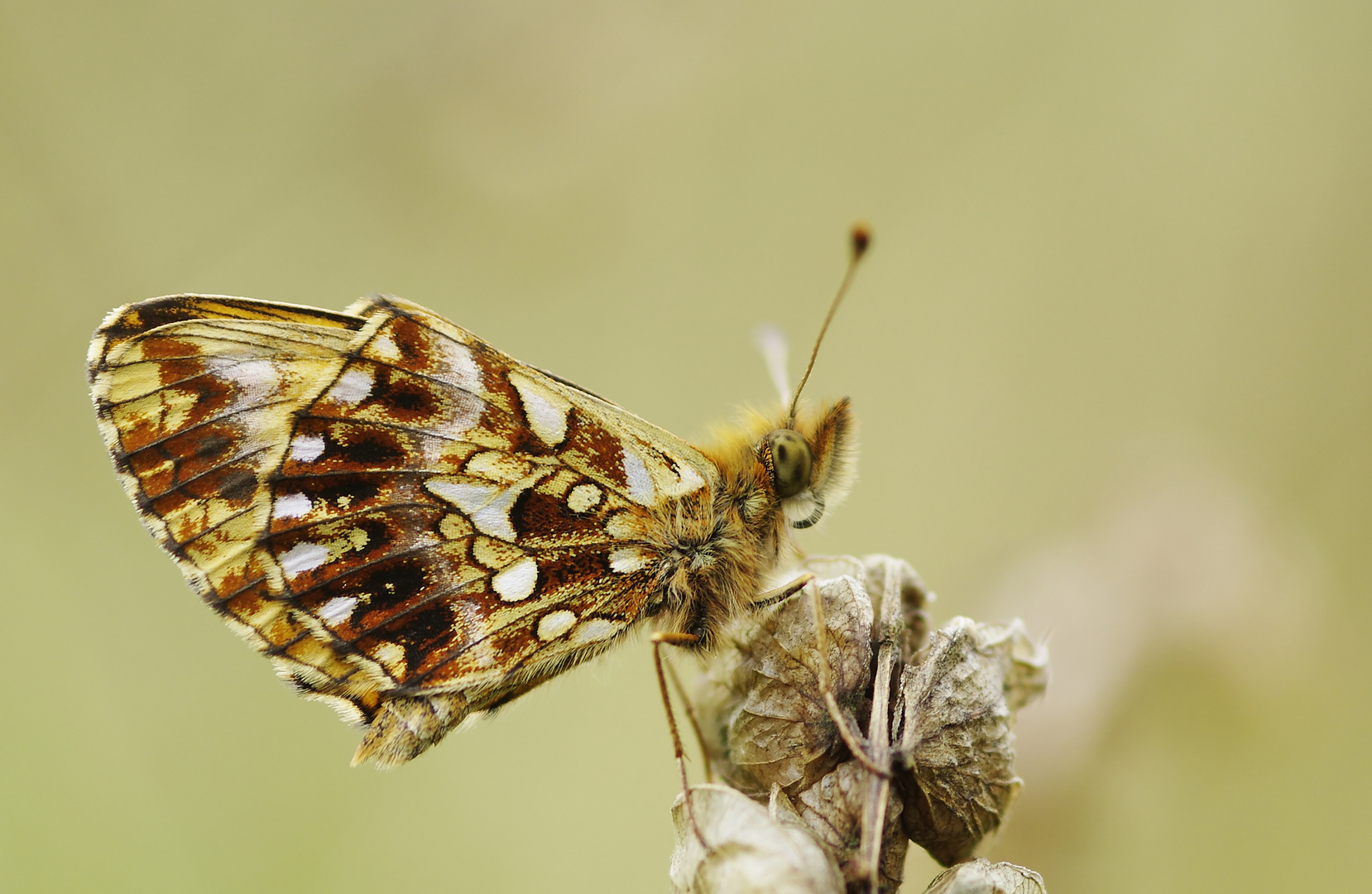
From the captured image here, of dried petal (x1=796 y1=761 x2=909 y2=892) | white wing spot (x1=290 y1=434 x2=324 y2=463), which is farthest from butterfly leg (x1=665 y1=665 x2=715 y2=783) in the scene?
white wing spot (x1=290 y1=434 x2=324 y2=463)

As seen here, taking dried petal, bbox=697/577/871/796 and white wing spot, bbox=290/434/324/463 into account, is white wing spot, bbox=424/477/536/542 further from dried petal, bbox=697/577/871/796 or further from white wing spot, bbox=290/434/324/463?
dried petal, bbox=697/577/871/796

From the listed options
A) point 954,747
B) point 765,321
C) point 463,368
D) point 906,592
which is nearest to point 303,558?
point 463,368

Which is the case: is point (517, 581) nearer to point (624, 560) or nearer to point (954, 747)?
point (624, 560)

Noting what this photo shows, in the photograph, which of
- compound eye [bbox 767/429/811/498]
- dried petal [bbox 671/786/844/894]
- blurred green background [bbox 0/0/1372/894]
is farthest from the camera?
blurred green background [bbox 0/0/1372/894]

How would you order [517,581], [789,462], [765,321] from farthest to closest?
[765,321], [789,462], [517,581]

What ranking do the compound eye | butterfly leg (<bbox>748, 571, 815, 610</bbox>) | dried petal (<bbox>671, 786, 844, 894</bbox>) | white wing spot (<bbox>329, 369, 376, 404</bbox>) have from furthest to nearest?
the compound eye
white wing spot (<bbox>329, 369, 376, 404</bbox>)
butterfly leg (<bbox>748, 571, 815, 610</bbox>)
dried petal (<bbox>671, 786, 844, 894</bbox>)
